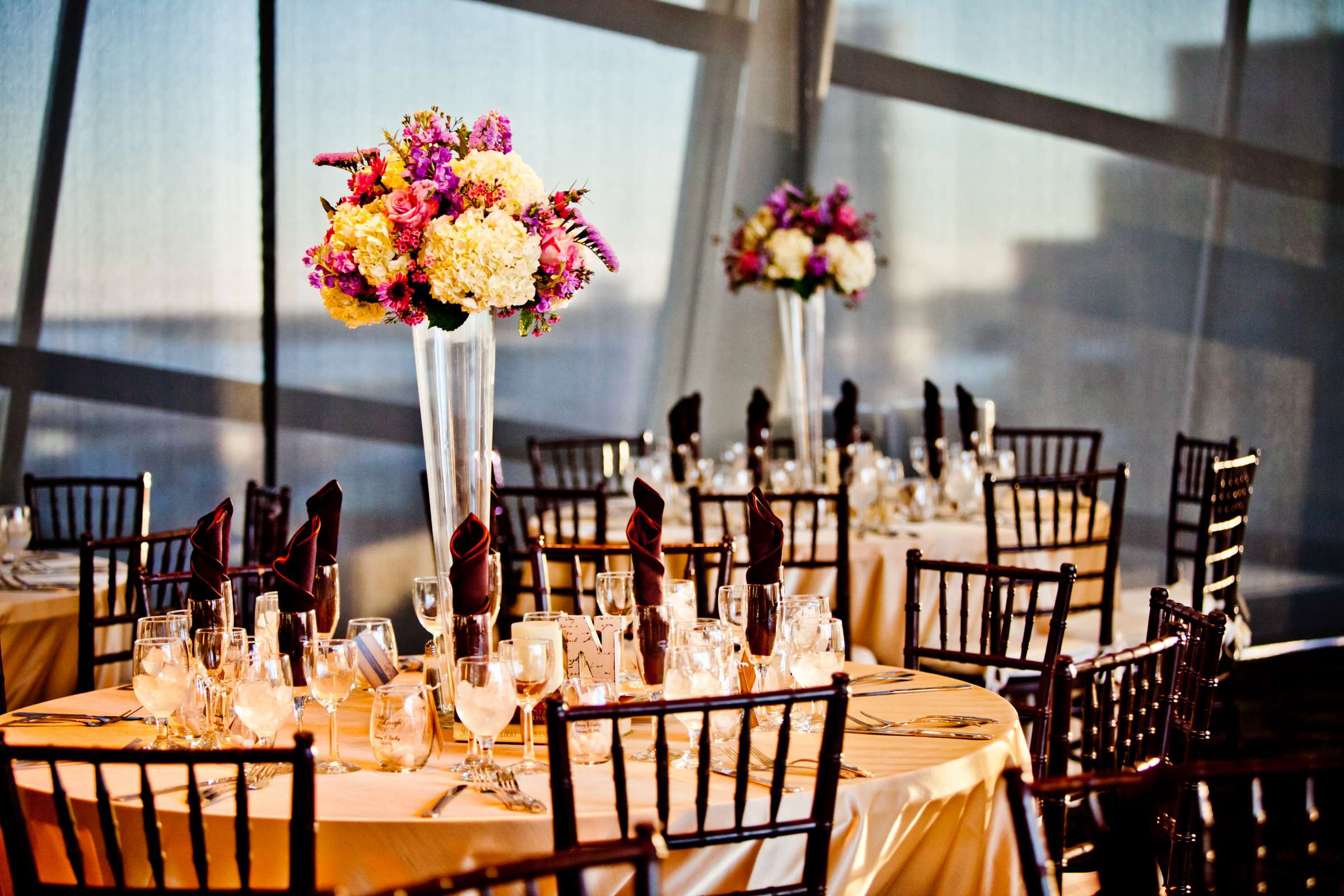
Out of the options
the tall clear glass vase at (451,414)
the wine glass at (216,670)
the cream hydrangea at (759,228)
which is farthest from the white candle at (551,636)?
the cream hydrangea at (759,228)

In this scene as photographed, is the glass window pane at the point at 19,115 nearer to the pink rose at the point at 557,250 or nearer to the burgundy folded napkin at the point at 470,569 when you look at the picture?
the pink rose at the point at 557,250

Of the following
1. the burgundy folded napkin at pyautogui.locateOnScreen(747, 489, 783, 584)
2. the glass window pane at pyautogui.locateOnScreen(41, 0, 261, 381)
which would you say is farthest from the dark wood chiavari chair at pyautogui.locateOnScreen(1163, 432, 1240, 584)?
the glass window pane at pyautogui.locateOnScreen(41, 0, 261, 381)

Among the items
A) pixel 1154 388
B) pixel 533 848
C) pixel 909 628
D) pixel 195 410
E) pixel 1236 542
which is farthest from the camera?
pixel 1154 388

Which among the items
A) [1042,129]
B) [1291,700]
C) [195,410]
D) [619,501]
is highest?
[1042,129]

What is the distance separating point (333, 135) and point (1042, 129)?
11.4 ft

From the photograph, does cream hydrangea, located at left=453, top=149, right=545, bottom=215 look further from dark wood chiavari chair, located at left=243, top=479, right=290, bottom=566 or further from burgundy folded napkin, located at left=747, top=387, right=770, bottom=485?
burgundy folded napkin, located at left=747, top=387, right=770, bottom=485

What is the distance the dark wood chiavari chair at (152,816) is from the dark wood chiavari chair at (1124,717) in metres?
1.11

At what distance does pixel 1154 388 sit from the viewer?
628 cm

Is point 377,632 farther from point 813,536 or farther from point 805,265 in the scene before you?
point 805,265

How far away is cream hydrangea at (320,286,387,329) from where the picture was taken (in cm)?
246

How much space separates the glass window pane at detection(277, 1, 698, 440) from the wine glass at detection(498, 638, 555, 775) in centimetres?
371

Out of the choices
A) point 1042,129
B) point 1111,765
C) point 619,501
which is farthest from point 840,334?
point 1111,765

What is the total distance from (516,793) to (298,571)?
602 millimetres

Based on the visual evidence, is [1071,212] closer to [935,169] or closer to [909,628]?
[935,169]
